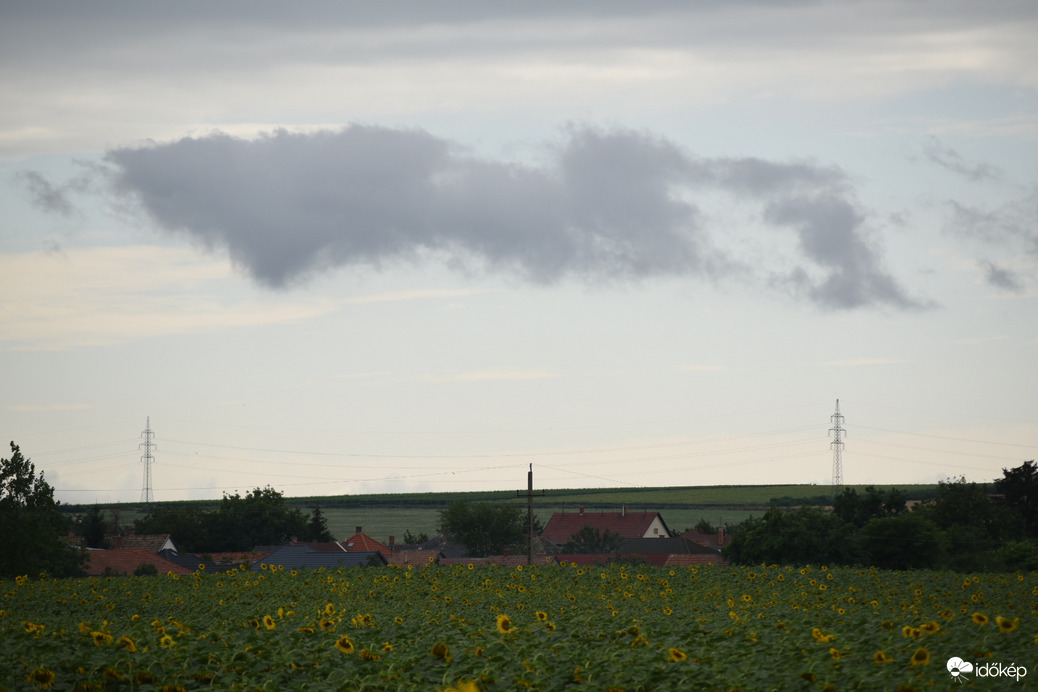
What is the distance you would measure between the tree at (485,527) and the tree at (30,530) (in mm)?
53175

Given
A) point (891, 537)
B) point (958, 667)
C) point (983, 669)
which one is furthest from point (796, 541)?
point (958, 667)

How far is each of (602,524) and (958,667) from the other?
119 meters

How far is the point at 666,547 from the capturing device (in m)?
104

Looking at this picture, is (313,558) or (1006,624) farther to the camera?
(313,558)

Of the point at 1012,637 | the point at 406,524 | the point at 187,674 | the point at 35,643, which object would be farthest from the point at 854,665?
the point at 406,524

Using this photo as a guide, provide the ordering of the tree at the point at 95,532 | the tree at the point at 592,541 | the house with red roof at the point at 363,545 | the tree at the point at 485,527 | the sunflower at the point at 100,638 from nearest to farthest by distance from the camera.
Result: the sunflower at the point at 100,638
the tree at the point at 95,532
the house with red roof at the point at 363,545
the tree at the point at 485,527
the tree at the point at 592,541

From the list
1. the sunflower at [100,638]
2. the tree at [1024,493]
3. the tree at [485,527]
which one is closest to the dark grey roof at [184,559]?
the tree at [485,527]

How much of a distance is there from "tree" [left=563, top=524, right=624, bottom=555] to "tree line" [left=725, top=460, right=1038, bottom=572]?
44035 mm

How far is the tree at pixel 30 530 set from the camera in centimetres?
5612

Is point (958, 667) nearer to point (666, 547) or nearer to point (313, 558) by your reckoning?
point (313, 558)

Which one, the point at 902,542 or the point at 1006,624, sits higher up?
the point at 1006,624

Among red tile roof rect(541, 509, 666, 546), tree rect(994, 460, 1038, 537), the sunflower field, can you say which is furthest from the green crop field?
the sunflower field

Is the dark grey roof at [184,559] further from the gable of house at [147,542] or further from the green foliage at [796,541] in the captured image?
the green foliage at [796,541]

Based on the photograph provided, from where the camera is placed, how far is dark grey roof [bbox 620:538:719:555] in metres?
103
